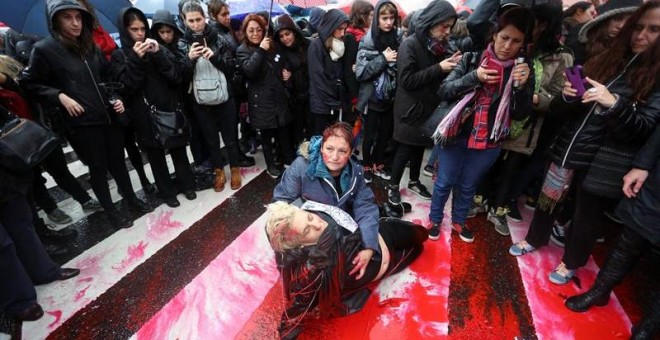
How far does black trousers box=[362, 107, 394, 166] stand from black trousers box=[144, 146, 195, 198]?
7.38 feet

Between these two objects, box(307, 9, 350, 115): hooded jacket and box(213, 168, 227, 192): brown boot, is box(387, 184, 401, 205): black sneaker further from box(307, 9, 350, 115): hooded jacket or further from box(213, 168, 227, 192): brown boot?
box(213, 168, 227, 192): brown boot

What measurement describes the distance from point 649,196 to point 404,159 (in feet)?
6.82

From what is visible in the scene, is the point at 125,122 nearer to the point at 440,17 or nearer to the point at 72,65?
the point at 72,65

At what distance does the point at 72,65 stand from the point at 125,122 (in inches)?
24.0

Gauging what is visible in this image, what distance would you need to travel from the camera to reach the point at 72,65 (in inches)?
111

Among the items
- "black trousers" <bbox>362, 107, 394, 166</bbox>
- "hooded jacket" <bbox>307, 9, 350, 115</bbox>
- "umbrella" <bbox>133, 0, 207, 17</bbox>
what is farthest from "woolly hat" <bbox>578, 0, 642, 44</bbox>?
"umbrella" <bbox>133, 0, 207, 17</bbox>

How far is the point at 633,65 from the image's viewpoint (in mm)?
2117

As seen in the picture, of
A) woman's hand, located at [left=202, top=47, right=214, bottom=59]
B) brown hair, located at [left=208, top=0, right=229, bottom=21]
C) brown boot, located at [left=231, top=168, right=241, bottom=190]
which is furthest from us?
brown hair, located at [left=208, top=0, right=229, bottom=21]

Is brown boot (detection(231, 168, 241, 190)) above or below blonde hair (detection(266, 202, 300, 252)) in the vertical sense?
below

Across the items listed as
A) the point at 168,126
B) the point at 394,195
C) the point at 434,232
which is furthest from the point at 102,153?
the point at 434,232

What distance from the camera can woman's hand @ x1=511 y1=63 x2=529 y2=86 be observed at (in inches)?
92.1

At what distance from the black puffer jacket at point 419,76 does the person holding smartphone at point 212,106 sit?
1988 mm

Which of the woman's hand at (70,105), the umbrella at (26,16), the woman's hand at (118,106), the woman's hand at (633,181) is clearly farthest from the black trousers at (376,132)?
the umbrella at (26,16)

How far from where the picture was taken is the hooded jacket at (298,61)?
13.8 ft
